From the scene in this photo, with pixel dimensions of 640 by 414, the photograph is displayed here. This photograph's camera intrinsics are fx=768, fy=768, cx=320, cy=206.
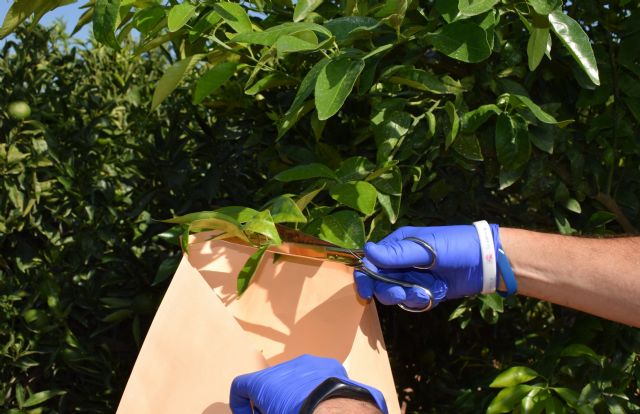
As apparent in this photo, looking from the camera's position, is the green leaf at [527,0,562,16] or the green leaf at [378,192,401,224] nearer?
the green leaf at [527,0,562,16]

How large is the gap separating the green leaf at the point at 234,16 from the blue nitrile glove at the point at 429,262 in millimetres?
473

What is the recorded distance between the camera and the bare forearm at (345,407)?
977mm

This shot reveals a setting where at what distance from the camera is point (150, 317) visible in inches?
95.3

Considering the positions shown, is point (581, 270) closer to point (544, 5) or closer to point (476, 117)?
point (476, 117)

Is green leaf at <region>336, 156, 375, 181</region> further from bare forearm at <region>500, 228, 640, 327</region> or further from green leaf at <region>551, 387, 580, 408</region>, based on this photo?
green leaf at <region>551, 387, 580, 408</region>

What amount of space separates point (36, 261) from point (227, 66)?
4.27 ft

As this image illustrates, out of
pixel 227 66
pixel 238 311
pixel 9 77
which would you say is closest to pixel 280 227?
pixel 238 311

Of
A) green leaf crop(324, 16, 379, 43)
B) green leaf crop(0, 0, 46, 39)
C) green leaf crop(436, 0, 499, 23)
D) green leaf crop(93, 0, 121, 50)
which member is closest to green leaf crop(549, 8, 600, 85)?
green leaf crop(436, 0, 499, 23)

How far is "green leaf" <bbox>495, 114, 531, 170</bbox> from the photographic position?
1.58 meters

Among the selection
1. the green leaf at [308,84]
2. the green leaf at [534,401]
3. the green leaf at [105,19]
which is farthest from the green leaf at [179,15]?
the green leaf at [534,401]

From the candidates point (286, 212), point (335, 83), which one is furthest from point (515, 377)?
point (335, 83)

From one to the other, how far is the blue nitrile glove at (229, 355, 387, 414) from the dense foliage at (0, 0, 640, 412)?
0.25 meters

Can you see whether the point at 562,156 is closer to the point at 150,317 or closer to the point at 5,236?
the point at 150,317

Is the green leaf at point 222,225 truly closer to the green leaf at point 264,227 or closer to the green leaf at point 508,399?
the green leaf at point 264,227
